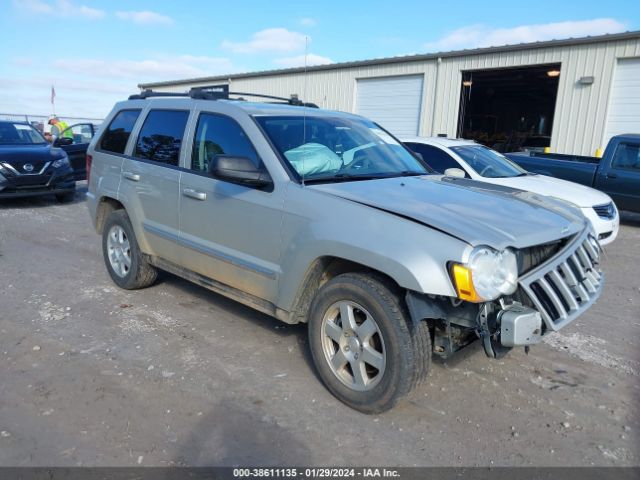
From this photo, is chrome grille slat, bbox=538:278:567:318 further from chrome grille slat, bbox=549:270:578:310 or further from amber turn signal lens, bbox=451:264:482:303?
amber turn signal lens, bbox=451:264:482:303

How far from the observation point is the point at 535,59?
15.2 metres

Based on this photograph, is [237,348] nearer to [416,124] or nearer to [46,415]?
[46,415]

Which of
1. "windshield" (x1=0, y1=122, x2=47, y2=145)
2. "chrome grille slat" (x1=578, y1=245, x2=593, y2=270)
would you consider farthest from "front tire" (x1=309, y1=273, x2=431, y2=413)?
"windshield" (x1=0, y1=122, x2=47, y2=145)

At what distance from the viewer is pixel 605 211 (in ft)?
24.0

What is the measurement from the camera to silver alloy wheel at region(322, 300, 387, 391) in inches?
120

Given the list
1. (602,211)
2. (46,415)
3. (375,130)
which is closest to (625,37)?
(602,211)

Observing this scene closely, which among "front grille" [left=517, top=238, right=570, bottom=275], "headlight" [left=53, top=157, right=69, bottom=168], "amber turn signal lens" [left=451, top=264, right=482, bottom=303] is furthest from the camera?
"headlight" [left=53, top=157, right=69, bottom=168]

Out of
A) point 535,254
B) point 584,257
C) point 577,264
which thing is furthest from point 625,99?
point 535,254

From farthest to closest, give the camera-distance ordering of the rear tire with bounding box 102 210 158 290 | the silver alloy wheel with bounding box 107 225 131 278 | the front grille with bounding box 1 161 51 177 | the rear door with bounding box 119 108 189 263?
the front grille with bounding box 1 161 51 177
the silver alloy wheel with bounding box 107 225 131 278
the rear tire with bounding box 102 210 158 290
the rear door with bounding box 119 108 189 263

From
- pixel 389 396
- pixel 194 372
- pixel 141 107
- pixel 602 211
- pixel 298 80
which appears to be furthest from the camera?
pixel 298 80

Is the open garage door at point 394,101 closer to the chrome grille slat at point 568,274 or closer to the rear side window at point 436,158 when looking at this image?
the rear side window at point 436,158

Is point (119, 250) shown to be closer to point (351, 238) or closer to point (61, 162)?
point (351, 238)

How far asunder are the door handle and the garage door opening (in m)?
18.0

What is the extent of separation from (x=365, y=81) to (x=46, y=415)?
18.4m
